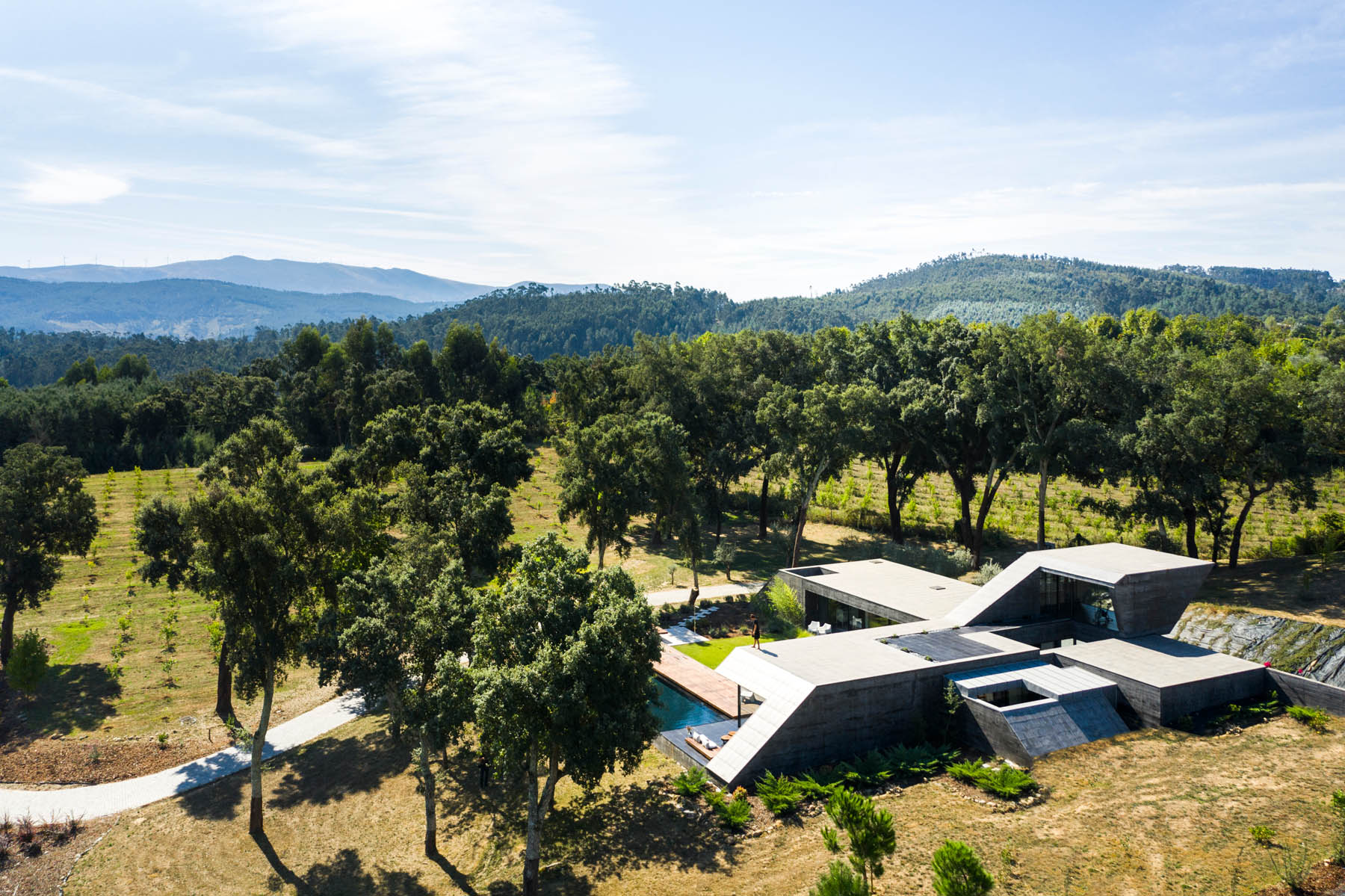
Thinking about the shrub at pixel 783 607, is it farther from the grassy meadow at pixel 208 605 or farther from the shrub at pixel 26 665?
the shrub at pixel 26 665

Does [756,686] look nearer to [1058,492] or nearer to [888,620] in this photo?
[888,620]

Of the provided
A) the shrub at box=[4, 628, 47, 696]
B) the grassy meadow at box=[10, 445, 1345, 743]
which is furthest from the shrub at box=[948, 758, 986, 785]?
the shrub at box=[4, 628, 47, 696]

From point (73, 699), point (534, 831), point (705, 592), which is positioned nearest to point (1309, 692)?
point (534, 831)

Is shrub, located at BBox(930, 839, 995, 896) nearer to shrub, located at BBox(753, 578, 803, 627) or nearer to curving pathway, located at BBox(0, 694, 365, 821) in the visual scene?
shrub, located at BBox(753, 578, 803, 627)

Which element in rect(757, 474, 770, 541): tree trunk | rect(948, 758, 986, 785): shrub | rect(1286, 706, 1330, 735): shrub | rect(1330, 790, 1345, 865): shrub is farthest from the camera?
rect(757, 474, 770, 541): tree trunk

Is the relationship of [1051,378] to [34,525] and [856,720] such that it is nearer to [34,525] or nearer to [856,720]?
[856,720]

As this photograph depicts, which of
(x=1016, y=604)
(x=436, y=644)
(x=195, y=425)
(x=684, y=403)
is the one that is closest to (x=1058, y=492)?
(x=684, y=403)
